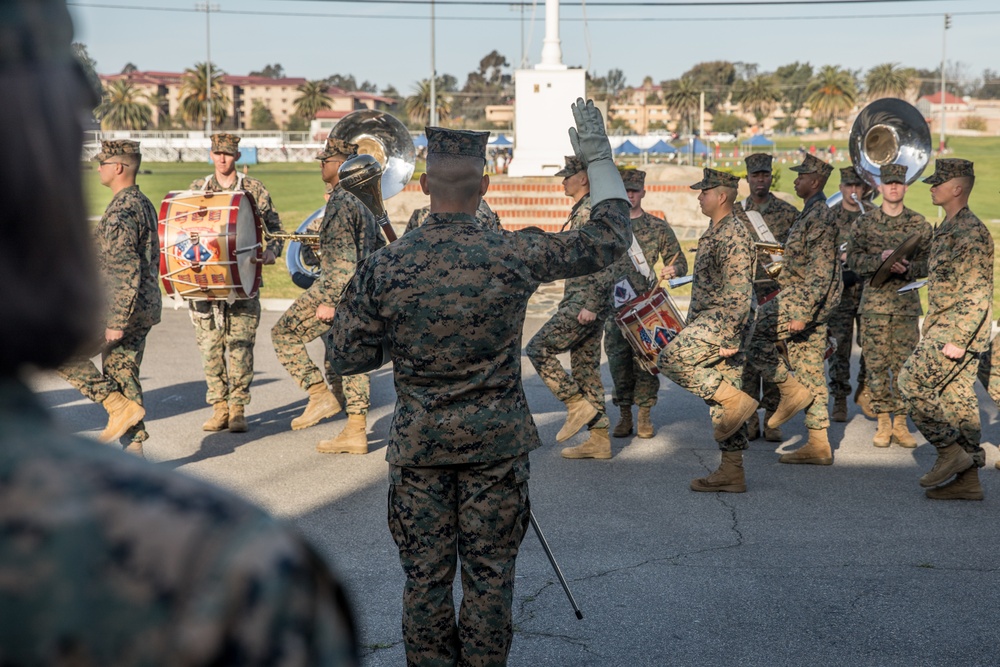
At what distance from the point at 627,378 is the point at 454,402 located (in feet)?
17.4

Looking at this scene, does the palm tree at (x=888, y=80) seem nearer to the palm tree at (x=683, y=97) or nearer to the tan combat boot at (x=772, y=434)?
the palm tree at (x=683, y=97)

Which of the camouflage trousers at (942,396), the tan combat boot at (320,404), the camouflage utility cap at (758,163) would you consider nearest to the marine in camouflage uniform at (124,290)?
the tan combat boot at (320,404)

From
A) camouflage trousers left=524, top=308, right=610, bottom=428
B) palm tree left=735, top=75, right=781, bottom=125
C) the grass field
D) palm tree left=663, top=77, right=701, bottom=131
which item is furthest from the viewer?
palm tree left=663, top=77, right=701, bottom=131

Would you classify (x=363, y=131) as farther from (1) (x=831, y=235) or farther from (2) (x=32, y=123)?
(2) (x=32, y=123)

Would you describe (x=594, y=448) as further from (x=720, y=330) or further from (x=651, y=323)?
(x=720, y=330)

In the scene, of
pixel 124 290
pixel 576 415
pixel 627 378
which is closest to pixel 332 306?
pixel 124 290

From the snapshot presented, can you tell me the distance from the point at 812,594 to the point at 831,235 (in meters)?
3.62

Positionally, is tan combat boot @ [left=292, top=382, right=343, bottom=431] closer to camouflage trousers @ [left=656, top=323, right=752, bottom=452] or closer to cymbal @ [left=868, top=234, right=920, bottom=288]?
camouflage trousers @ [left=656, top=323, right=752, bottom=452]

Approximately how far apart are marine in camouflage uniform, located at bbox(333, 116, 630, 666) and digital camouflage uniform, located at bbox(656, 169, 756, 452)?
3.28 m

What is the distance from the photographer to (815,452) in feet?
26.2

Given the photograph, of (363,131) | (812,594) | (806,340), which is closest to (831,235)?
(806,340)

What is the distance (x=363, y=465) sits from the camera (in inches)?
311

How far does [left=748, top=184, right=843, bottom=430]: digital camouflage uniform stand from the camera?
8.12m

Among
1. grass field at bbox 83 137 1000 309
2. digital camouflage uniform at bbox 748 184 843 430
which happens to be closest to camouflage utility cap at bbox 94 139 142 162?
digital camouflage uniform at bbox 748 184 843 430
